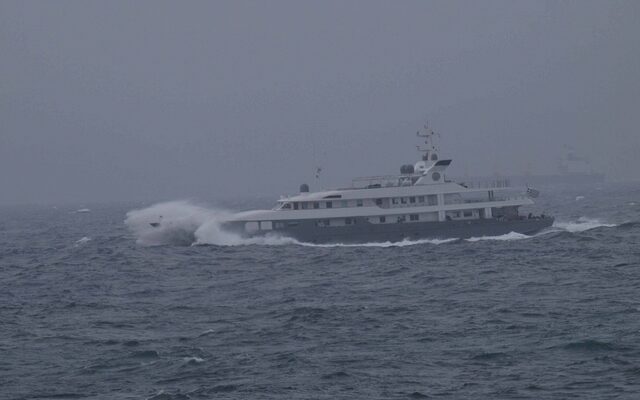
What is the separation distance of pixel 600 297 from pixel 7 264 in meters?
42.9

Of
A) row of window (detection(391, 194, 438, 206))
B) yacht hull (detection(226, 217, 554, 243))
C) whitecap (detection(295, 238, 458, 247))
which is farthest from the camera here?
row of window (detection(391, 194, 438, 206))

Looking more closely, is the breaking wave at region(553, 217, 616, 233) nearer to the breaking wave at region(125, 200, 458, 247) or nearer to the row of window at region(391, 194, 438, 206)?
the row of window at region(391, 194, 438, 206)

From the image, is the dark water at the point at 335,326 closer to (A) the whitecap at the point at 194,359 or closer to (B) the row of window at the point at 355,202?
(A) the whitecap at the point at 194,359

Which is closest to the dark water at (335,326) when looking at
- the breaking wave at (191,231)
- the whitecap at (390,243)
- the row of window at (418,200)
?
the whitecap at (390,243)

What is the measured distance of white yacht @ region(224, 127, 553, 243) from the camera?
65.4 meters

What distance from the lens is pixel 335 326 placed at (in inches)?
1355

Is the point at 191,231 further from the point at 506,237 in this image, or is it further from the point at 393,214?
the point at 506,237

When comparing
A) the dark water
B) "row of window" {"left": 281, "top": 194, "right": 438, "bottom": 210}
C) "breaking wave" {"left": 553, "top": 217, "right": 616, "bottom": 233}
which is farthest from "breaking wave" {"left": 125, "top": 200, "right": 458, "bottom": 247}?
"breaking wave" {"left": 553, "top": 217, "right": 616, "bottom": 233}

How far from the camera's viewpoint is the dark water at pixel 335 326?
26203 millimetres

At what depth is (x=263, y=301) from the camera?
4125 centimetres

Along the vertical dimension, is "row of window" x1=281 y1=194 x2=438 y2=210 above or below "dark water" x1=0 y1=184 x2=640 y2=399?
above

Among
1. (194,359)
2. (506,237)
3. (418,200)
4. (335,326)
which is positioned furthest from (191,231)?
(194,359)

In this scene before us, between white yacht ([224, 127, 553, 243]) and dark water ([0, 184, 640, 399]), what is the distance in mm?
5611

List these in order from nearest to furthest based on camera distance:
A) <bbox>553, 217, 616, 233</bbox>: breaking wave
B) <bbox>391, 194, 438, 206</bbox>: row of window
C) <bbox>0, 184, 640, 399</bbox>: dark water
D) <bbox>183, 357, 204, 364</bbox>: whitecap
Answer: <bbox>0, 184, 640, 399</bbox>: dark water, <bbox>183, 357, 204, 364</bbox>: whitecap, <bbox>391, 194, 438, 206</bbox>: row of window, <bbox>553, 217, 616, 233</bbox>: breaking wave
